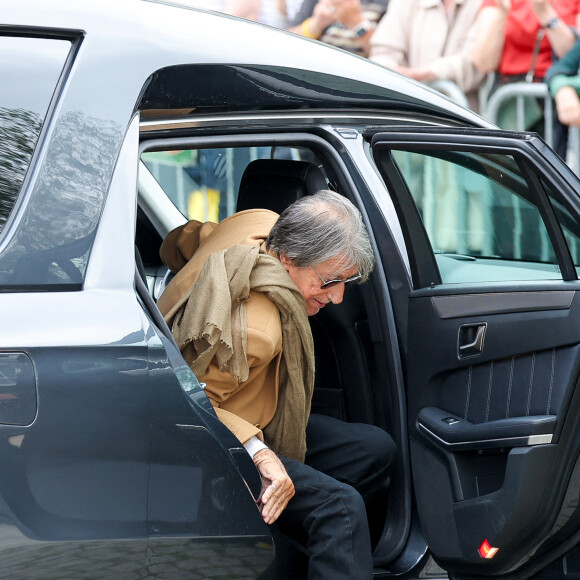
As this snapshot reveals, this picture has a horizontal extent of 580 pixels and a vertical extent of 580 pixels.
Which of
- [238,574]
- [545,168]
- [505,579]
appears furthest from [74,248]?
[505,579]

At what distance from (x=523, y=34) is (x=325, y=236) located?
3.27m

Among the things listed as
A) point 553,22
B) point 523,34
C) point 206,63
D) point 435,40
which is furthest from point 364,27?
point 206,63

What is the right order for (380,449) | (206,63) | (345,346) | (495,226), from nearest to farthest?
(206,63)
(380,449)
(345,346)
(495,226)

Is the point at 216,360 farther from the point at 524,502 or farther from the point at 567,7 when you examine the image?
the point at 567,7

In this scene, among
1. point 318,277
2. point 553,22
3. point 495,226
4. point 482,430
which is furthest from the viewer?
point 553,22

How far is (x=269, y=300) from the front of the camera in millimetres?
2242

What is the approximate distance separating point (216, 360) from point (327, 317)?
68 cm

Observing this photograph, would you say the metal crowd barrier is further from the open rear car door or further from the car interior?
the open rear car door

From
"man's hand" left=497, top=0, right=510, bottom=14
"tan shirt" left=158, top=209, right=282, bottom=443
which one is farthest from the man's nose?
"man's hand" left=497, top=0, right=510, bottom=14

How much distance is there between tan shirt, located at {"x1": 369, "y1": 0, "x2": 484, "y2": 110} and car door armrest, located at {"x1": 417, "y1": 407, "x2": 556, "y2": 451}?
3298 millimetres

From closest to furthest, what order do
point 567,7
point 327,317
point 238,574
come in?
point 238,574, point 327,317, point 567,7

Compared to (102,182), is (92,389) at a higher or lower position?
lower

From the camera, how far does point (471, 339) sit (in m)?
2.40

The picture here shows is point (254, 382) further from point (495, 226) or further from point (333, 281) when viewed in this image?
point (495, 226)
